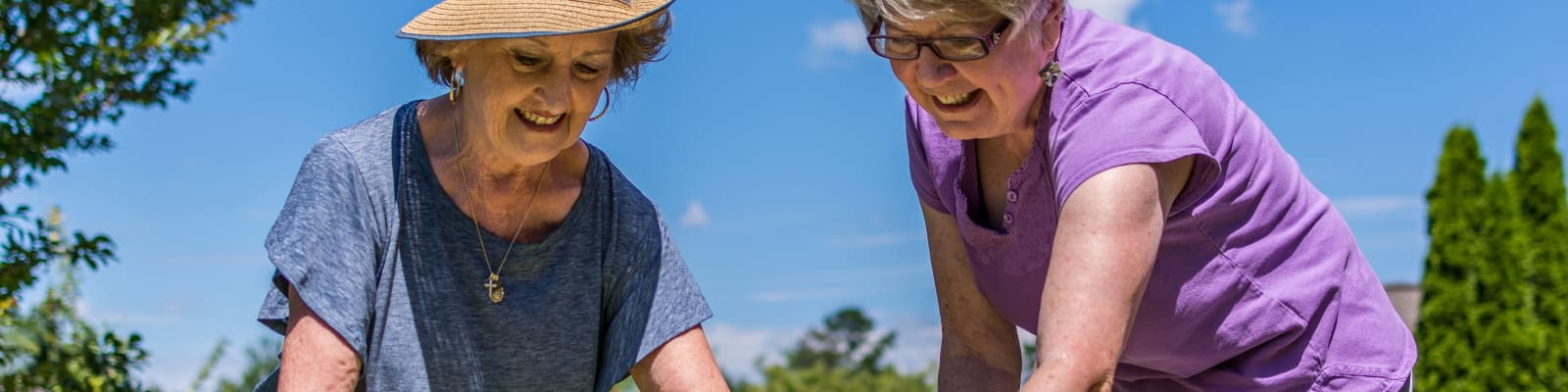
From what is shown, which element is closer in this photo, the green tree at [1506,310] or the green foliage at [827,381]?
the green tree at [1506,310]

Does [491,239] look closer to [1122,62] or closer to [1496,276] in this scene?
[1122,62]

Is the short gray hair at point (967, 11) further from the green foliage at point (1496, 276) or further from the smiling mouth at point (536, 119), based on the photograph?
the green foliage at point (1496, 276)

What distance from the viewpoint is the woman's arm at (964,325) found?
243cm

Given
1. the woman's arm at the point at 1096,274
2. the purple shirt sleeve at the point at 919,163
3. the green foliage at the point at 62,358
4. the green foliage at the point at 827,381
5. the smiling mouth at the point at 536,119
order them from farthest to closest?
the green foliage at the point at 827,381, the green foliage at the point at 62,358, the purple shirt sleeve at the point at 919,163, the smiling mouth at the point at 536,119, the woman's arm at the point at 1096,274

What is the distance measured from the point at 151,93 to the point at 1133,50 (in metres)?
2.90

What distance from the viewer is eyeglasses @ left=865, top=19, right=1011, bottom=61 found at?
192 centimetres

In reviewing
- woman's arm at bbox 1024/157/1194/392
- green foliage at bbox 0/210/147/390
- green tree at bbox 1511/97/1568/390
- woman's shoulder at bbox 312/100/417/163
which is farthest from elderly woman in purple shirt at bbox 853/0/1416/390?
green tree at bbox 1511/97/1568/390

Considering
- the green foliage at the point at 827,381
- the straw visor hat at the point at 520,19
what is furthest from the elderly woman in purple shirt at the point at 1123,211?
the green foliage at the point at 827,381

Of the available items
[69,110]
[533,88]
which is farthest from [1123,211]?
[69,110]

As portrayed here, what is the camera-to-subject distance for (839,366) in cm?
1170

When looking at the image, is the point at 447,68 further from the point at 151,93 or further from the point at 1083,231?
the point at 151,93

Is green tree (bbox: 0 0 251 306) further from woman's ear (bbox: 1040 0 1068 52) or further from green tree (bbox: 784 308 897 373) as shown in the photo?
green tree (bbox: 784 308 897 373)

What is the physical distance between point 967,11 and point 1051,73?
18cm

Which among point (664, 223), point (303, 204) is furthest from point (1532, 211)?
point (303, 204)
